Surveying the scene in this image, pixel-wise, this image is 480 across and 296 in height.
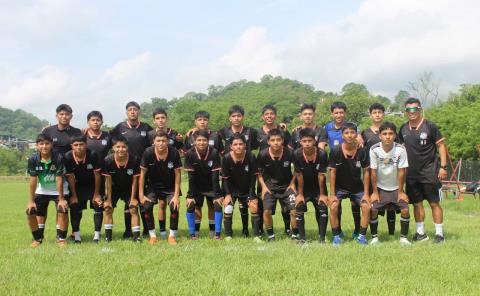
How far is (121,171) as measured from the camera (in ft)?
26.1

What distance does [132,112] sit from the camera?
8727mm

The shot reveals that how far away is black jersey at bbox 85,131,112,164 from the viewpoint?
328 inches

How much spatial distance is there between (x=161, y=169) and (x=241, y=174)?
56.1 inches

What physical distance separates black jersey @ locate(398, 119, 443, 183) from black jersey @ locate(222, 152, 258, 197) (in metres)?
2.70

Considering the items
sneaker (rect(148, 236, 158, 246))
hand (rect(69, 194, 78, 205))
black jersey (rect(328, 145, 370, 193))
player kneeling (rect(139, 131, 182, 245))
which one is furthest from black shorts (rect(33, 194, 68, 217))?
black jersey (rect(328, 145, 370, 193))

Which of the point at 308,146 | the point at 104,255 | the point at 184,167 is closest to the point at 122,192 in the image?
the point at 184,167

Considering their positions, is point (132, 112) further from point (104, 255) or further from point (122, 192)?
point (104, 255)

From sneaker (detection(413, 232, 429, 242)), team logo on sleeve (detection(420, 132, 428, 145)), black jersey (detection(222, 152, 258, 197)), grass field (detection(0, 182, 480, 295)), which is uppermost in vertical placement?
team logo on sleeve (detection(420, 132, 428, 145))

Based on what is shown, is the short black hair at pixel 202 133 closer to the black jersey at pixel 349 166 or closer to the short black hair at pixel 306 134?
the short black hair at pixel 306 134

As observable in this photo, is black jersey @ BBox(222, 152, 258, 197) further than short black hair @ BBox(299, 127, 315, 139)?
Yes

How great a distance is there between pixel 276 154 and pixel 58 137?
13.1 feet

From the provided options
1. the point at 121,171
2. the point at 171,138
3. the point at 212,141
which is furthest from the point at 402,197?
the point at 121,171

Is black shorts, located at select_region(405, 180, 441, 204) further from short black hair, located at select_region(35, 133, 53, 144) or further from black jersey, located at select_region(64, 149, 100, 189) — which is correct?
short black hair, located at select_region(35, 133, 53, 144)

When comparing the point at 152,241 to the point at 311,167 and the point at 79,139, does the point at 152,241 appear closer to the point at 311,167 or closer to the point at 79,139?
the point at 79,139
